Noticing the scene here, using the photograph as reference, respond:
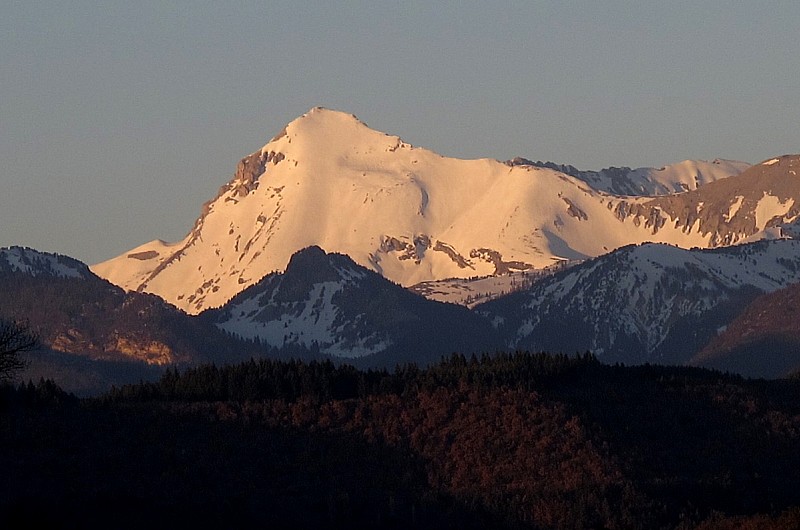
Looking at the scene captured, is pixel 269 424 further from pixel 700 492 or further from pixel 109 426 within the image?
pixel 700 492

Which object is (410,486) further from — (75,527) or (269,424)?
(75,527)

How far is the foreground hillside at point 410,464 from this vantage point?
16150 centimetres

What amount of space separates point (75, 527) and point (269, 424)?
48.5 metres

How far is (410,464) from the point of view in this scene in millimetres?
186750

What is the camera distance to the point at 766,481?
17700cm

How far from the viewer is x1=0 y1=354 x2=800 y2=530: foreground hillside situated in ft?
530

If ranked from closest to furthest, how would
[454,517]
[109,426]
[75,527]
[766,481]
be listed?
[75,527], [454,517], [766,481], [109,426]

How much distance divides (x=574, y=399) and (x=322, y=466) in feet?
84.1

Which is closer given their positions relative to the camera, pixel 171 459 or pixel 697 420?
pixel 171 459

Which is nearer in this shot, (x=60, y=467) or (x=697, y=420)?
(x=60, y=467)

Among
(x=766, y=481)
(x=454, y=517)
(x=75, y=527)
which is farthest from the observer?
(x=766, y=481)

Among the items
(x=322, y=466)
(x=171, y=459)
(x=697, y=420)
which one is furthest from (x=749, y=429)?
(x=171, y=459)

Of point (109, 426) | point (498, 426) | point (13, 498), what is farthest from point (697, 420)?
point (13, 498)

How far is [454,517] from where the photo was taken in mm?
165375
